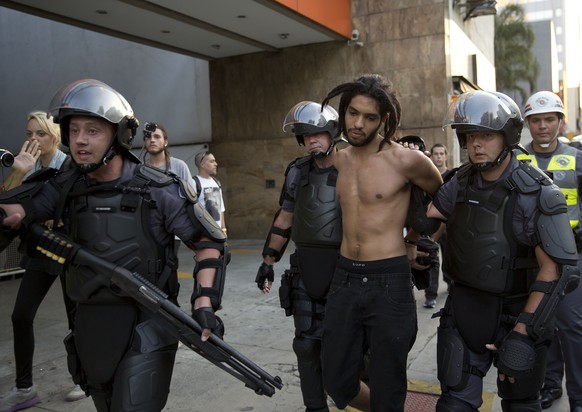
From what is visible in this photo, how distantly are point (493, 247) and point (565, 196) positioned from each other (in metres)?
1.16

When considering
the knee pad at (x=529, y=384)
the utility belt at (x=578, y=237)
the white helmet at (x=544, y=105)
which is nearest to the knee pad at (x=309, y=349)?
the knee pad at (x=529, y=384)

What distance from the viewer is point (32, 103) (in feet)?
48.9

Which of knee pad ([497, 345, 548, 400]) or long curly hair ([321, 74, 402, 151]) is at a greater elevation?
long curly hair ([321, 74, 402, 151])

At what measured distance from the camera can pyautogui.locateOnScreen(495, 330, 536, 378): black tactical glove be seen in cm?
227

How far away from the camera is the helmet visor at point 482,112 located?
2508 millimetres

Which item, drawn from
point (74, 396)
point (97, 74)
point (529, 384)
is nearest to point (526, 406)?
point (529, 384)

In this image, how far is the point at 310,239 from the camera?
3.20 metres

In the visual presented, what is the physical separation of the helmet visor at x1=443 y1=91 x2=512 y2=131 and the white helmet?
1.11 m

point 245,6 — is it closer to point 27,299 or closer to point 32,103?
point 27,299

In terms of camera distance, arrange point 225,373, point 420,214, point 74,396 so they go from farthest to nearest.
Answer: point 225,373, point 74,396, point 420,214

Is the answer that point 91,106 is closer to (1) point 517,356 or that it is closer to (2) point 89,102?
(2) point 89,102

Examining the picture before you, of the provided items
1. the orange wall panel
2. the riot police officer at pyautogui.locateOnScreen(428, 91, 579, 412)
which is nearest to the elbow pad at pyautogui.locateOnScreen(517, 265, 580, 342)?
the riot police officer at pyautogui.locateOnScreen(428, 91, 579, 412)

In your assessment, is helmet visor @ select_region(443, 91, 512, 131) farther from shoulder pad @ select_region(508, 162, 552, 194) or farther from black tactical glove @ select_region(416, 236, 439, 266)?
black tactical glove @ select_region(416, 236, 439, 266)

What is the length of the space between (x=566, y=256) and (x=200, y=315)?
1.61 m
